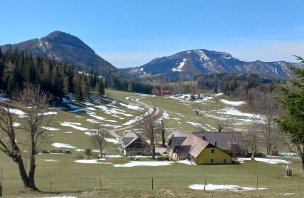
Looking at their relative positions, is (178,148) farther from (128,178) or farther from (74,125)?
(74,125)

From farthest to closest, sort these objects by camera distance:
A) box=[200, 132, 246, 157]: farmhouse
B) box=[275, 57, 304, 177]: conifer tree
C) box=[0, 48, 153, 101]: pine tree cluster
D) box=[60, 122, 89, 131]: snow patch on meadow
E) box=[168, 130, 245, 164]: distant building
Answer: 1. box=[0, 48, 153, 101]: pine tree cluster
2. box=[60, 122, 89, 131]: snow patch on meadow
3. box=[200, 132, 246, 157]: farmhouse
4. box=[168, 130, 245, 164]: distant building
5. box=[275, 57, 304, 177]: conifer tree

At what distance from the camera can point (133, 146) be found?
89812mm

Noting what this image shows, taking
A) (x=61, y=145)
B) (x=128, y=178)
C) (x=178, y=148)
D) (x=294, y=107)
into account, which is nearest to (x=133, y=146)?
(x=178, y=148)

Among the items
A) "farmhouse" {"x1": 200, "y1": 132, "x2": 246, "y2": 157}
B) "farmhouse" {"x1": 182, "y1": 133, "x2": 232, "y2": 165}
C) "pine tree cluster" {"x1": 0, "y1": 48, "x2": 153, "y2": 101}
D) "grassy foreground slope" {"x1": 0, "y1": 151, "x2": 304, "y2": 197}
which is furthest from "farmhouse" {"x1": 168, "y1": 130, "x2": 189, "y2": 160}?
"pine tree cluster" {"x1": 0, "y1": 48, "x2": 153, "y2": 101}

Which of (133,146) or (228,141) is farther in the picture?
(133,146)

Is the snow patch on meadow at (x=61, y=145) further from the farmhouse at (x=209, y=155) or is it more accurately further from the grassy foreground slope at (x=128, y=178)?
the farmhouse at (x=209, y=155)

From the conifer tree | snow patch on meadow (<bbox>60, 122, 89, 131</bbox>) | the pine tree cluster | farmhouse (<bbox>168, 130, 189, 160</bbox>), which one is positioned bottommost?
farmhouse (<bbox>168, 130, 189, 160</bbox>)

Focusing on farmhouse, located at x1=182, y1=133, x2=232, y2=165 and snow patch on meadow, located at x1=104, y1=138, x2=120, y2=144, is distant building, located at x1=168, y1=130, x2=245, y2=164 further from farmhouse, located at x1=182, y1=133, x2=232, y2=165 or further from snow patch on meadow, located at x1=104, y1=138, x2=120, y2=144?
snow patch on meadow, located at x1=104, y1=138, x2=120, y2=144

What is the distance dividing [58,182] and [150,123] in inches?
1694

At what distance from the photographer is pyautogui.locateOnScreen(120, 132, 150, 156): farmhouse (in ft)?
291

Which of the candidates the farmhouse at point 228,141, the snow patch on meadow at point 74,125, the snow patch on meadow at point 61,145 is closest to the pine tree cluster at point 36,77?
the snow patch on meadow at point 74,125

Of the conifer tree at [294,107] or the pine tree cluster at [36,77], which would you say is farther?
the pine tree cluster at [36,77]

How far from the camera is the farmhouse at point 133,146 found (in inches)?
3492

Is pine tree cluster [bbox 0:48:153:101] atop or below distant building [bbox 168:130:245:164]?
atop
